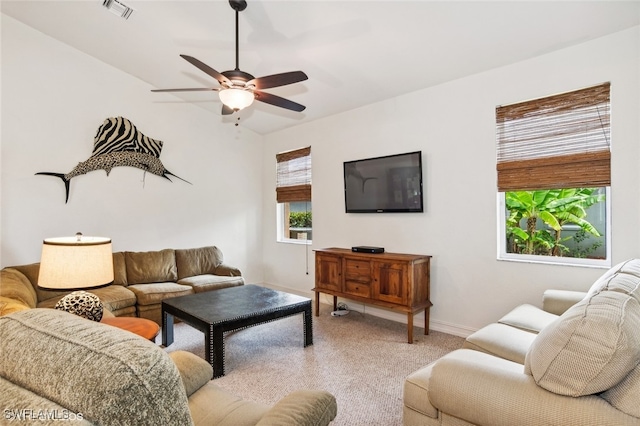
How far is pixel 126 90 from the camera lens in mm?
4641

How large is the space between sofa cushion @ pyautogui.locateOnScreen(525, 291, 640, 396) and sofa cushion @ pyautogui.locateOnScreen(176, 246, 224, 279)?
4.39 metres

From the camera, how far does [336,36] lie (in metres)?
3.12

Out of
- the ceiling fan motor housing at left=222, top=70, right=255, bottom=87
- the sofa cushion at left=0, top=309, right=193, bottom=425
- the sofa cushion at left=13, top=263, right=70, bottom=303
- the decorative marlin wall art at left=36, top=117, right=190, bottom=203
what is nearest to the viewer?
the sofa cushion at left=0, top=309, right=193, bottom=425

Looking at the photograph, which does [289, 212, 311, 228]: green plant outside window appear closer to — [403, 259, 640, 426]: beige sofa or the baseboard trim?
the baseboard trim

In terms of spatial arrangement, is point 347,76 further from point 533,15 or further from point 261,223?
point 261,223

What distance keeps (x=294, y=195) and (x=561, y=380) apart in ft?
14.8

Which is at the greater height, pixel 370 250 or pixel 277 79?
pixel 277 79

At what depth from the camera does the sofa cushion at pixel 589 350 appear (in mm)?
1231

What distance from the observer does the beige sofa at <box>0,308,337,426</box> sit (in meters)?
0.62

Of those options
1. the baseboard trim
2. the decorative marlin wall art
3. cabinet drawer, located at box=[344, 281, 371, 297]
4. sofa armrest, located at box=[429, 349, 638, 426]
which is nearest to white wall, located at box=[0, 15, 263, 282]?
the decorative marlin wall art

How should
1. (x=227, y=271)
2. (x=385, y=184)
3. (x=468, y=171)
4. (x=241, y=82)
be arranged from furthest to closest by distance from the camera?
(x=227, y=271), (x=385, y=184), (x=468, y=171), (x=241, y=82)

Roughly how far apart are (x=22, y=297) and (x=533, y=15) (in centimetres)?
469

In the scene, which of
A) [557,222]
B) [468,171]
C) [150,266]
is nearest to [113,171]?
[150,266]

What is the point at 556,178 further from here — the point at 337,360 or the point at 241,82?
the point at 241,82
